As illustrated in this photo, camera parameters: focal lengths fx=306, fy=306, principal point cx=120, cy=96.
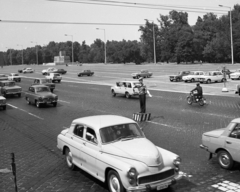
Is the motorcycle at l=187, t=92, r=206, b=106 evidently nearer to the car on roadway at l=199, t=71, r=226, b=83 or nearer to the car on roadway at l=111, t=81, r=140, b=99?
the car on roadway at l=111, t=81, r=140, b=99

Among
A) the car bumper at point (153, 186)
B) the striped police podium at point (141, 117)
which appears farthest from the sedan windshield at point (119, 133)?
the striped police podium at point (141, 117)

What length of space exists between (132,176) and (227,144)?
3352 mm

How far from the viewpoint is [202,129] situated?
13609mm

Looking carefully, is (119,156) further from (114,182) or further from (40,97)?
(40,97)

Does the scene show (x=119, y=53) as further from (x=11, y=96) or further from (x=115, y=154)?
(x=115, y=154)

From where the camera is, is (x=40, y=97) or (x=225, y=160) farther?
(x=40, y=97)

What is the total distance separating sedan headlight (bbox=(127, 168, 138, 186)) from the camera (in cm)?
630

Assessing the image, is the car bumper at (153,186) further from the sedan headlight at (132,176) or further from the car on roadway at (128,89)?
the car on roadway at (128,89)

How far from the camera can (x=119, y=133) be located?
7.64 metres

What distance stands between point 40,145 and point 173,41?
3487 inches

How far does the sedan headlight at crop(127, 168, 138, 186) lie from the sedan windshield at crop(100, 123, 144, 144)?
126 cm

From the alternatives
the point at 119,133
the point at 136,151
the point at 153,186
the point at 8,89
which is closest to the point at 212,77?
the point at 8,89

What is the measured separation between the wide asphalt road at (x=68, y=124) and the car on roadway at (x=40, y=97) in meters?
0.56

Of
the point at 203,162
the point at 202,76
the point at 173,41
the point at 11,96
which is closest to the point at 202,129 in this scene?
the point at 203,162
